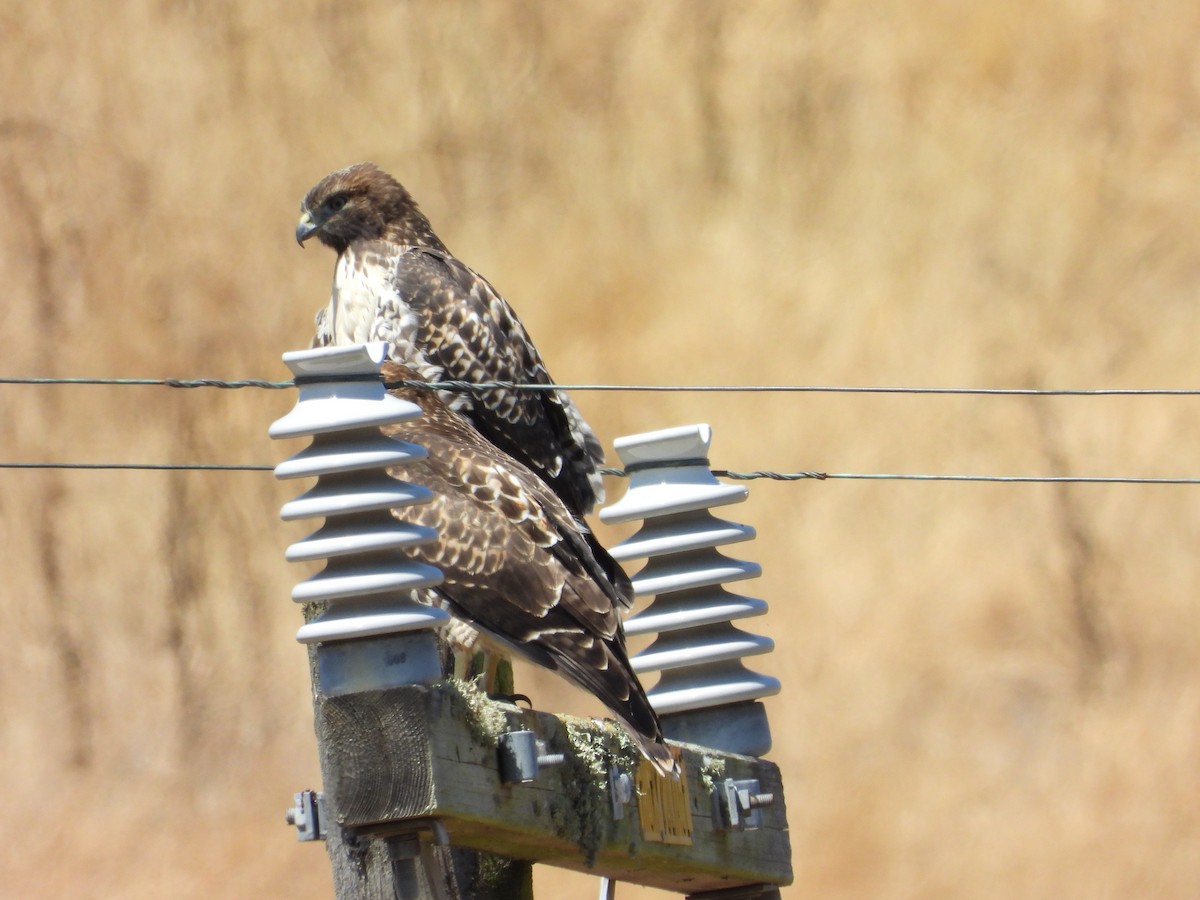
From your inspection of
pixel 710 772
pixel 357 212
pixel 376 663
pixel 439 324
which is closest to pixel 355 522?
pixel 376 663

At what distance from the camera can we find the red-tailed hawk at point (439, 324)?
647 centimetres

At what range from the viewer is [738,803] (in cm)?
460

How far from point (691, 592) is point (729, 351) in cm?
570

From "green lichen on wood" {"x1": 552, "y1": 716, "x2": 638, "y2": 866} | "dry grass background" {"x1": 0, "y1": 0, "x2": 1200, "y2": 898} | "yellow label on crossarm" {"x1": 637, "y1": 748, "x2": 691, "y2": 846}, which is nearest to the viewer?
"green lichen on wood" {"x1": 552, "y1": 716, "x2": 638, "y2": 866}

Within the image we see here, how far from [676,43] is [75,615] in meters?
3.87

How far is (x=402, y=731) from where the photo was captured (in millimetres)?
3418

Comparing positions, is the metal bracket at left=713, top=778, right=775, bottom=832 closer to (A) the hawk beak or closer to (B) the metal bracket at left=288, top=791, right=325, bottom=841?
(B) the metal bracket at left=288, top=791, right=325, bottom=841

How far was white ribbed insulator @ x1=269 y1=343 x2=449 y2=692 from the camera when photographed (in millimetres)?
3482

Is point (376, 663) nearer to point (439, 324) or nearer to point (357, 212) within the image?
point (439, 324)

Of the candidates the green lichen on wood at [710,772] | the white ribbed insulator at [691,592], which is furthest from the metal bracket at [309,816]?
the white ribbed insulator at [691,592]

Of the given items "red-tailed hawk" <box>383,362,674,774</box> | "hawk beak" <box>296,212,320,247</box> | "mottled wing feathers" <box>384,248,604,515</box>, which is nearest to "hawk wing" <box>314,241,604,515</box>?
"mottled wing feathers" <box>384,248,604,515</box>

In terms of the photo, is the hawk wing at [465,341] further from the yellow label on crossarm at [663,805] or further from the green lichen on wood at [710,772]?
the yellow label on crossarm at [663,805]

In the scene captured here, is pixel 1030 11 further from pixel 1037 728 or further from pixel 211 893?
pixel 211 893

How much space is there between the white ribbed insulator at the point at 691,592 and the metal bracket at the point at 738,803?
0.68 ft
